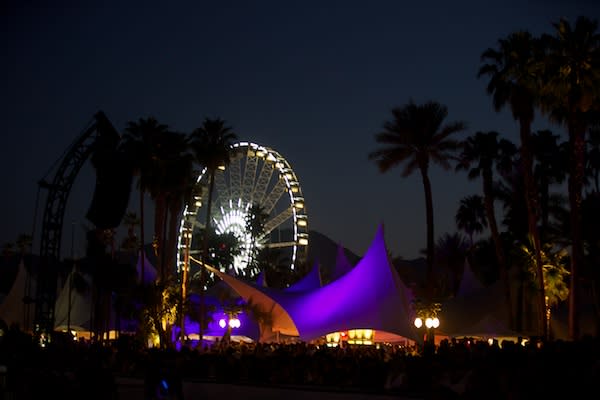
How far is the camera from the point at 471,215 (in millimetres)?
74938

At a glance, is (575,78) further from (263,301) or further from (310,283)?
(310,283)

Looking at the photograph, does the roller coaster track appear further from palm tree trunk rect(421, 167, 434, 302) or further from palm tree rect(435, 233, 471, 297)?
palm tree rect(435, 233, 471, 297)

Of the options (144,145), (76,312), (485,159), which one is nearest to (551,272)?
(485,159)

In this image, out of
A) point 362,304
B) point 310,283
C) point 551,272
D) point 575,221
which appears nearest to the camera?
point 575,221

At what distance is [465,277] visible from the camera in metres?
49.1

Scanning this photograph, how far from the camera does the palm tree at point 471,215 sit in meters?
74.7

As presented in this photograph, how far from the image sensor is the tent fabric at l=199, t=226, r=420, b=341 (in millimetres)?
34469

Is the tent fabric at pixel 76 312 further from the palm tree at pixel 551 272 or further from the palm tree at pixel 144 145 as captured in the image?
the palm tree at pixel 551 272

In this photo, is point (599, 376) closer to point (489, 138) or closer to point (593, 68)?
point (593, 68)

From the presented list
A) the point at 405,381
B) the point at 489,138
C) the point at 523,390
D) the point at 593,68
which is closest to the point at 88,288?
the point at 489,138

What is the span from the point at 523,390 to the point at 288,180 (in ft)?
180

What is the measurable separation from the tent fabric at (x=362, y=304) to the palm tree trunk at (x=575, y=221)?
6.93m

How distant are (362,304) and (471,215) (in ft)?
137

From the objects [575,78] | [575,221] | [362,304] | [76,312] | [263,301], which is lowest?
[362,304]
